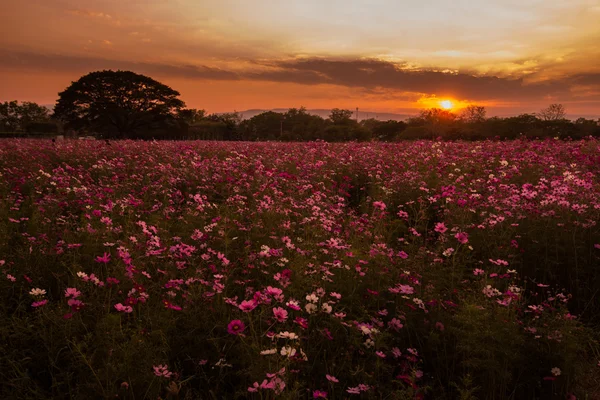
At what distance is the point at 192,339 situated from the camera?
287 centimetres

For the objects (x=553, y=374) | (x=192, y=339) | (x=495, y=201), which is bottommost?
(x=553, y=374)

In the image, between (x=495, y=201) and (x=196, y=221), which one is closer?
(x=196, y=221)

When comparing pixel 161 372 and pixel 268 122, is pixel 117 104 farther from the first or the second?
pixel 161 372

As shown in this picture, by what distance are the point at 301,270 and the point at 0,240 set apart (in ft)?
9.52

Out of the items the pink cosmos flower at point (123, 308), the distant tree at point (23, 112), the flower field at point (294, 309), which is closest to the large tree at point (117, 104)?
the flower field at point (294, 309)

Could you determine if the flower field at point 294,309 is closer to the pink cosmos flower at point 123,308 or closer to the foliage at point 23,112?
the pink cosmos flower at point 123,308

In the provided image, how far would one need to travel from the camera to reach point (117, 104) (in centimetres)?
4662

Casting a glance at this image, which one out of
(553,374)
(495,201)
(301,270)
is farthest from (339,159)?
(553,374)

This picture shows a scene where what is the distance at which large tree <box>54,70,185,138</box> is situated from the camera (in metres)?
45.7

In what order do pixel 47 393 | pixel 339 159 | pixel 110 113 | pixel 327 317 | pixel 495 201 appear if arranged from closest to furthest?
1. pixel 47 393
2. pixel 327 317
3. pixel 495 201
4. pixel 339 159
5. pixel 110 113

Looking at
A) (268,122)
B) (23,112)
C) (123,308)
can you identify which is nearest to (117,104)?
(268,122)

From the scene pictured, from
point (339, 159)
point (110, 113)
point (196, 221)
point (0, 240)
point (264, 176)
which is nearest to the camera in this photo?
point (0, 240)

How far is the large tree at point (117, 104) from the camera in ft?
150

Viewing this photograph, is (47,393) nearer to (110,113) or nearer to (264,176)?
(264,176)
